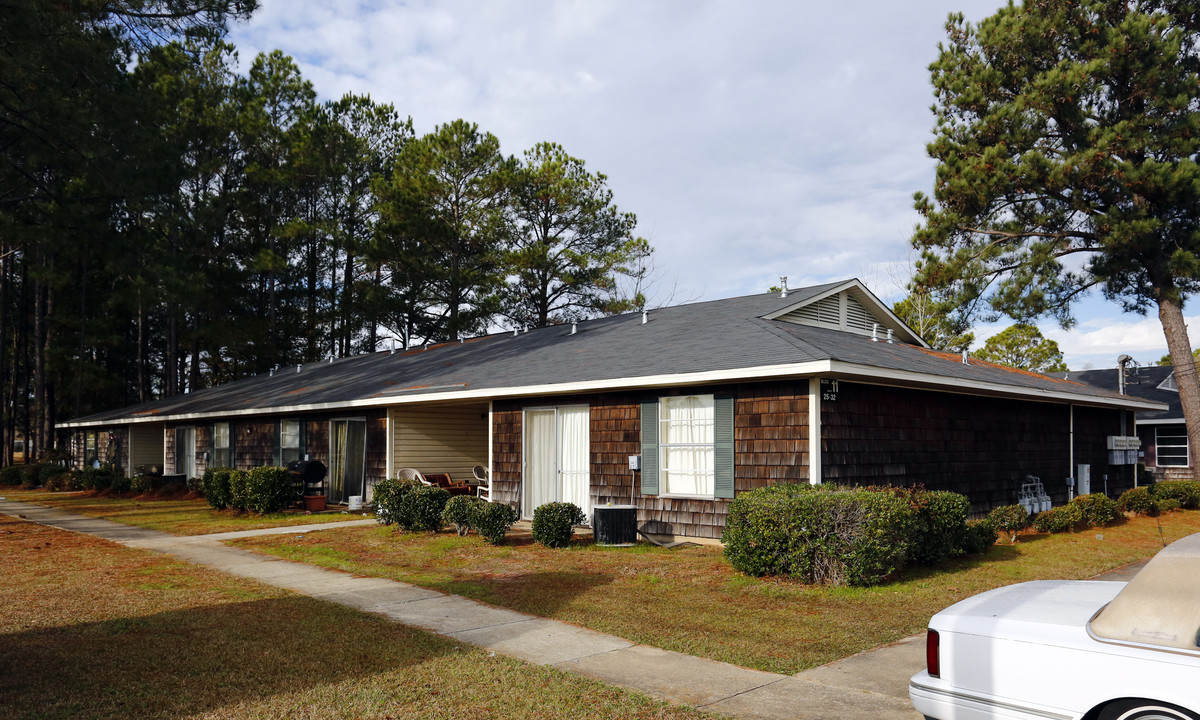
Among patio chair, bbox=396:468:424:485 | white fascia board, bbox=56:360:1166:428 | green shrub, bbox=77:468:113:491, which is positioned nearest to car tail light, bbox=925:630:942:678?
white fascia board, bbox=56:360:1166:428

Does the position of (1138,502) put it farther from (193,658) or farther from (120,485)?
(120,485)

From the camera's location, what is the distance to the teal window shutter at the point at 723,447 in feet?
39.3

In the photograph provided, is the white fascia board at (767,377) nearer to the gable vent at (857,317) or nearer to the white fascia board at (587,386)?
the white fascia board at (587,386)

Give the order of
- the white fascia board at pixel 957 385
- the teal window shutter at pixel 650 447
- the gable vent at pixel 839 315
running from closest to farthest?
the white fascia board at pixel 957 385
the teal window shutter at pixel 650 447
the gable vent at pixel 839 315

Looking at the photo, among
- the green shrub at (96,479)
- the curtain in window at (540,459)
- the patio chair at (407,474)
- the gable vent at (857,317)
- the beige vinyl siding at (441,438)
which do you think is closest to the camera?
the curtain in window at (540,459)

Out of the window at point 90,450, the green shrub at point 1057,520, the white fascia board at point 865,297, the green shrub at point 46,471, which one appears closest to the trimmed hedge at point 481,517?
the white fascia board at point 865,297

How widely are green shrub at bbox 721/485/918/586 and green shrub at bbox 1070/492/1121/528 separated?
684 cm

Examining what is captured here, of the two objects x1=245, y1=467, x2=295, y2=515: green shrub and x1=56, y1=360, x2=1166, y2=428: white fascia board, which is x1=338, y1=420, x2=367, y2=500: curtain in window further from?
x1=245, y1=467, x2=295, y2=515: green shrub

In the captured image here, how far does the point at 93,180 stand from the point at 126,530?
7.38 metres

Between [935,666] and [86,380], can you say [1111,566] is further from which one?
[86,380]

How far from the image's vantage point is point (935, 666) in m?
4.38

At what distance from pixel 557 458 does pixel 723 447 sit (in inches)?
142

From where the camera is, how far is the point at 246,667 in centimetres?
607

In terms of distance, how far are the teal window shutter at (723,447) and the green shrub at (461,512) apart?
12.4ft
